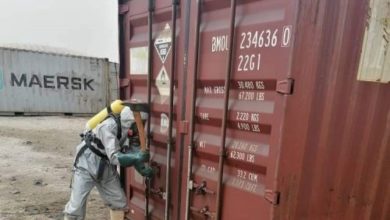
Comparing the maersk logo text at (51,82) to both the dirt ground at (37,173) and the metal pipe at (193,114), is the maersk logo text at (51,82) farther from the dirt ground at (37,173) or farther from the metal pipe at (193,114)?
the metal pipe at (193,114)

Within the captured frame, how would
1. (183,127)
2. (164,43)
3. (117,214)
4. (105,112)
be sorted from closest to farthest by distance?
(183,127)
(164,43)
(105,112)
(117,214)

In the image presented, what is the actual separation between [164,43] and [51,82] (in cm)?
1472

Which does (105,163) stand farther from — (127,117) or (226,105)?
(226,105)

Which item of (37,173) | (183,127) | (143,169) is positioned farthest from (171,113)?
(37,173)

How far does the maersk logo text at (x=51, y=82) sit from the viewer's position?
15.5 meters

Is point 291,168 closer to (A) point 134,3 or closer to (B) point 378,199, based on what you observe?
(B) point 378,199

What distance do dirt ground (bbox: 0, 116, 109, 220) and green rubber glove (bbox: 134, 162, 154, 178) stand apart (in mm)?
1864

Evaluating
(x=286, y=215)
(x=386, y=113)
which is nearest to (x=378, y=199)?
(x=386, y=113)

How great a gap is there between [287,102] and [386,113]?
0.76 metres

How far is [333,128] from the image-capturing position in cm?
214

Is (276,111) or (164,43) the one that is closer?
(276,111)

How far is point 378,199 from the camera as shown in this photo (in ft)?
7.73

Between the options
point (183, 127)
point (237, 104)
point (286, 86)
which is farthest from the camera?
point (183, 127)

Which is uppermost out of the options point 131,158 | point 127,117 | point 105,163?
point 127,117
